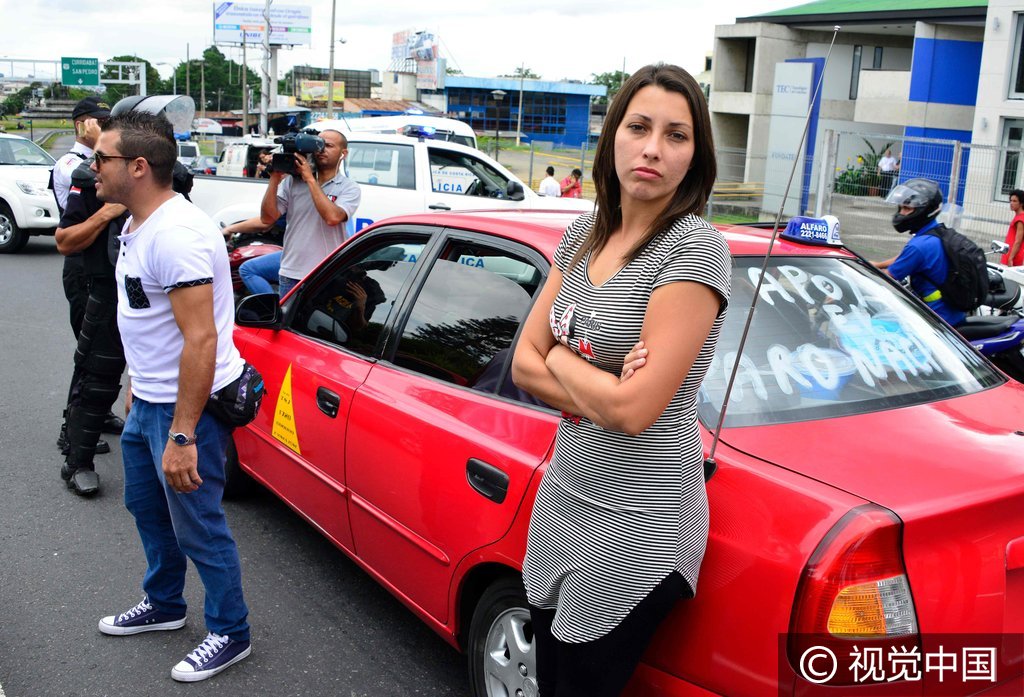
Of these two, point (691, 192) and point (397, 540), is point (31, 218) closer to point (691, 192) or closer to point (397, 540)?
point (397, 540)

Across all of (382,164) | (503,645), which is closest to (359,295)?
(503,645)

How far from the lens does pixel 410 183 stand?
11086mm

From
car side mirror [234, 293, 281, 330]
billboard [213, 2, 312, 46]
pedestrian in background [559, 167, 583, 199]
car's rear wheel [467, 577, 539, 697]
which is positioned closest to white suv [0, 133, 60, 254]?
pedestrian in background [559, 167, 583, 199]

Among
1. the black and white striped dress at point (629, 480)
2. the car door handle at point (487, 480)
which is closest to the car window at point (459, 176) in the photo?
the car door handle at point (487, 480)

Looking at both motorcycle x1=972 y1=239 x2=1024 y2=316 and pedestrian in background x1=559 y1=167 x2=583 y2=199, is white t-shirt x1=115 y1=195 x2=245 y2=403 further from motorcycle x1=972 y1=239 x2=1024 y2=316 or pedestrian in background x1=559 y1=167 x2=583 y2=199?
pedestrian in background x1=559 y1=167 x2=583 y2=199

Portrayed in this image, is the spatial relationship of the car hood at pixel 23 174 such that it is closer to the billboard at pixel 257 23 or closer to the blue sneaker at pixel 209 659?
the blue sneaker at pixel 209 659

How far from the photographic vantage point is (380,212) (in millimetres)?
10977

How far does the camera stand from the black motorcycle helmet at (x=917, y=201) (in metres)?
5.87

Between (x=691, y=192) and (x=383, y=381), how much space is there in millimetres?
1666

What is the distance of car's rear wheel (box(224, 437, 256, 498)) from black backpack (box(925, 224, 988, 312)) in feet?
14.0

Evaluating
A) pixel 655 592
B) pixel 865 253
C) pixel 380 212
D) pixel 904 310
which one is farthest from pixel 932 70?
pixel 655 592

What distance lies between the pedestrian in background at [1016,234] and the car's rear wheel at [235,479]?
9.97m

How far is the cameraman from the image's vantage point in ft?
19.6

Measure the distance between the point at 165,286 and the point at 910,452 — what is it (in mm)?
2220
